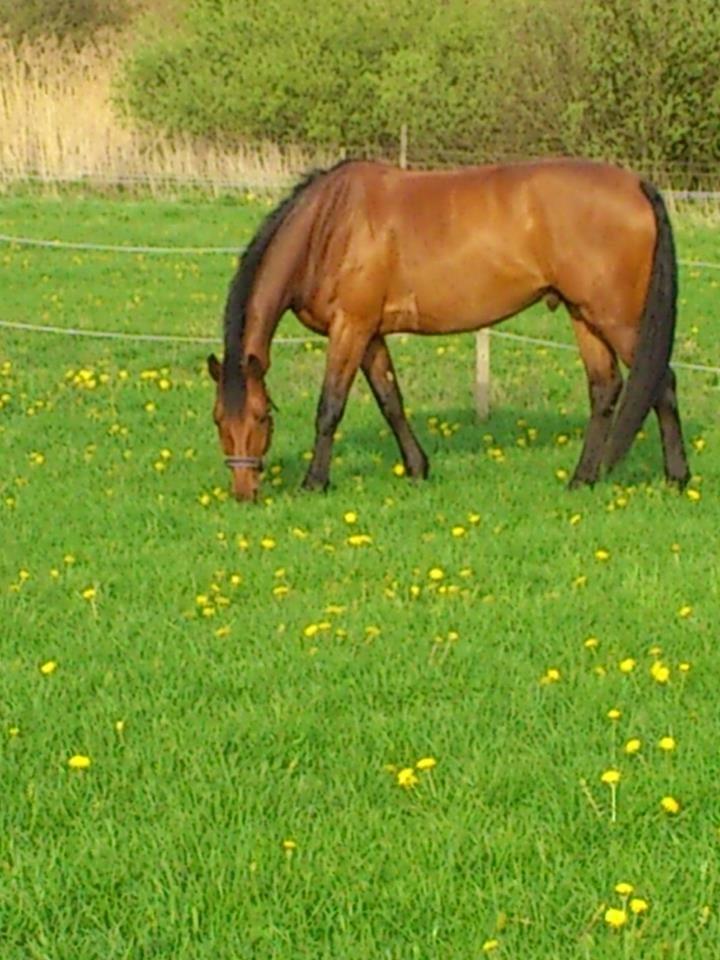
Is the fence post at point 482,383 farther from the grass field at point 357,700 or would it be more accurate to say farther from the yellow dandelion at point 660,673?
the yellow dandelion at point 660,673

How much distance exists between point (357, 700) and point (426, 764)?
69 centimetres

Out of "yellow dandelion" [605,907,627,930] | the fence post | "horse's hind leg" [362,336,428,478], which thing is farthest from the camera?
the fence post

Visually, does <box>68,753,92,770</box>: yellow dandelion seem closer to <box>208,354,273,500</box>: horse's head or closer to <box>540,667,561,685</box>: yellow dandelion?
<box>540,667,561,685</box>: yellow dandelion

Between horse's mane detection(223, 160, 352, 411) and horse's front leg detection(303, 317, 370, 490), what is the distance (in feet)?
1.80

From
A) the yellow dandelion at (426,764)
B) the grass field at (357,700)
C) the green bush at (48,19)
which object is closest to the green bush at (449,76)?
the green bush at (48,19)

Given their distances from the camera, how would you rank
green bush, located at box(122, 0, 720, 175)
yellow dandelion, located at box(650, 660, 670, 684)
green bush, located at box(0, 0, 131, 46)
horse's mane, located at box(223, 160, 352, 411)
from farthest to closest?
green bush, located at box(0, 0, 131, 46)
green bush, located at box(122, 0, 720, 175)
horse's mane, located at box(223, 160, 352, 411)
yellow dandelion, located at box(650, 660, 670, 684)

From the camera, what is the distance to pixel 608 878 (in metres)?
3.77

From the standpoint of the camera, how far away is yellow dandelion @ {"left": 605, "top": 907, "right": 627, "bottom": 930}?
3.47 metres

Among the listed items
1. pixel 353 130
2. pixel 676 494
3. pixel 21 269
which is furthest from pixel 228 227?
pixel 676 494

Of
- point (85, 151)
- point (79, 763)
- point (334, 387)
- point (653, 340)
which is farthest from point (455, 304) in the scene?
point (85, 151)

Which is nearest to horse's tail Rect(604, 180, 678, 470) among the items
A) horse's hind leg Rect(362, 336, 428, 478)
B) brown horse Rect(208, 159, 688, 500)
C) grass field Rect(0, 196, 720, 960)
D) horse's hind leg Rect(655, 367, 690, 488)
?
brown horse Rect(208, 159, 688, 500)

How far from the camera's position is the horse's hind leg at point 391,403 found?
848cm

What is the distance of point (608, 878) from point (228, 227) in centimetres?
1651

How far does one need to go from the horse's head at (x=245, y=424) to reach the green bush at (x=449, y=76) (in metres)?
18.9
